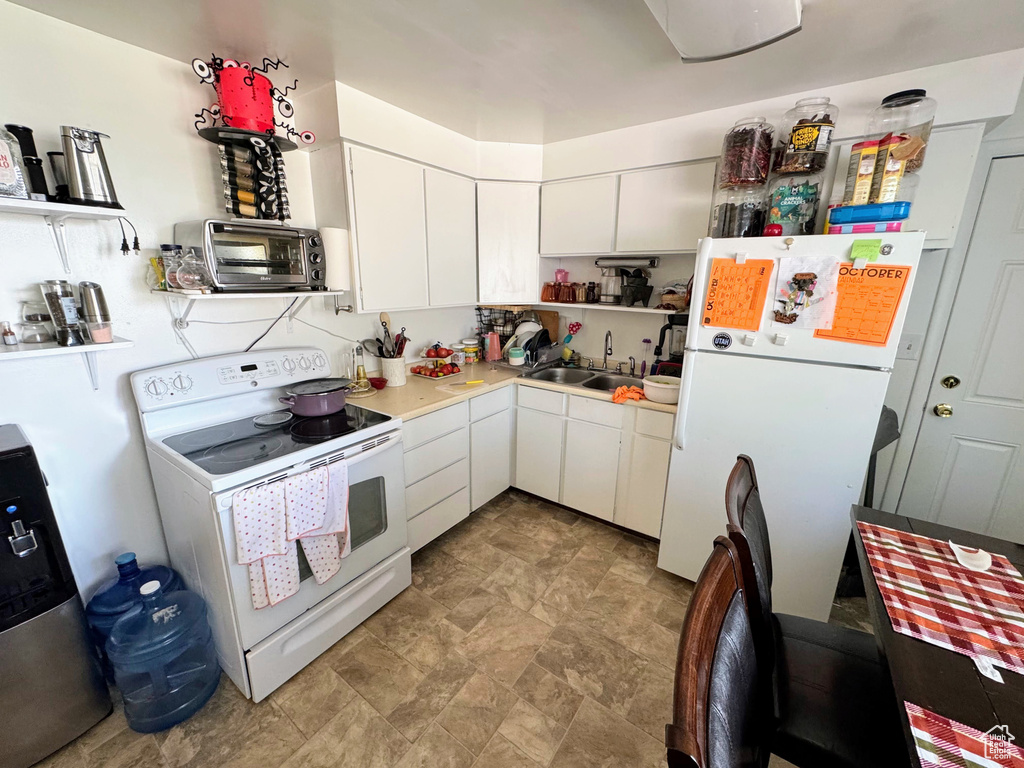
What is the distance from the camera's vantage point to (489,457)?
2615 millimetres

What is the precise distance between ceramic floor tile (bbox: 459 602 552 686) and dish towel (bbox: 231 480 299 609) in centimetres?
80

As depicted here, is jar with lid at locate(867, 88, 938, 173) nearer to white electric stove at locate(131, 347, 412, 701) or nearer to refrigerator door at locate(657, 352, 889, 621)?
refrigerator door at locate(657, 352, 889, 621)

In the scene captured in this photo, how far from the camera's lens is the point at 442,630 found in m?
1.84

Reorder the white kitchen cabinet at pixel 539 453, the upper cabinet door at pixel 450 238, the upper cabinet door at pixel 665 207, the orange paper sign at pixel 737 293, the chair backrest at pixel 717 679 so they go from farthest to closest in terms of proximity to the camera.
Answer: the white kitchen cabinet at pixel 539 453 → the upper cabinet door at pixel 450 238 → the upper cabinet door at pixel 665 207 → the orange paper sign at pixel 737 293 → the chair backrest at pixel 717 679

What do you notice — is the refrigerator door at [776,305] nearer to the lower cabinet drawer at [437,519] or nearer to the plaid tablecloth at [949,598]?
the plaid tablecloth at [949,598]

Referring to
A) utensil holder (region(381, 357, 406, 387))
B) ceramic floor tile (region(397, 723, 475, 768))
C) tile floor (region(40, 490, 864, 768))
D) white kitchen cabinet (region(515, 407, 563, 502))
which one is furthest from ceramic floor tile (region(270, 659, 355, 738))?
white kitchen cabinet (region(515, 407, 563, 502))

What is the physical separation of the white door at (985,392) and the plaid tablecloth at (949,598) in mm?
1244

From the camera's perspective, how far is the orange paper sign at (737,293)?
162 centimetres

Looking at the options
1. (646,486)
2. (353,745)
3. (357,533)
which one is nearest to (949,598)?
(646,486)

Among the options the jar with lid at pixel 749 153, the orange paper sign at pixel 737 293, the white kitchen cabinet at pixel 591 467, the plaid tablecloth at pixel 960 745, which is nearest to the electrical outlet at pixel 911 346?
the orange paper sign at pixel 737 293

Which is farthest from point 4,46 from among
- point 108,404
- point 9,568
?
point 9,568

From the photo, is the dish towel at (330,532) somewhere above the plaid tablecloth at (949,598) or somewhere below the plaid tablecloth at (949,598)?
below

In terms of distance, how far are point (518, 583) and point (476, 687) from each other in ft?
1.88

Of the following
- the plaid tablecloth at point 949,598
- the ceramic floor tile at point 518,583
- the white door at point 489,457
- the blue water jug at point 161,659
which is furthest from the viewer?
the white door at point 489,457
